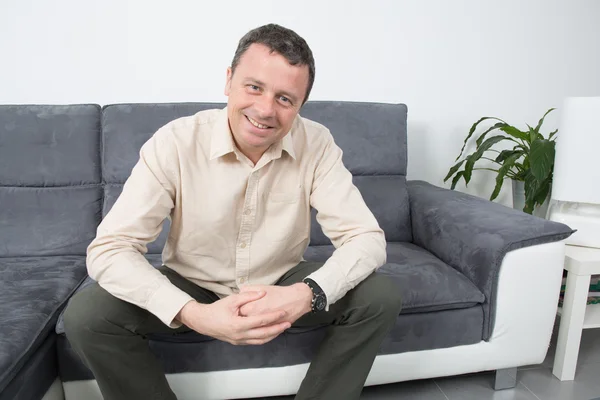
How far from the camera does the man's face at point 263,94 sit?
3.40 ft

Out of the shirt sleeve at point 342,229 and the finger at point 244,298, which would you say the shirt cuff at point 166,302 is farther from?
the shirt sleeve at point 342,229

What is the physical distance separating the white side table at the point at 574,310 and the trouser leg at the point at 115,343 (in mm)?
1255

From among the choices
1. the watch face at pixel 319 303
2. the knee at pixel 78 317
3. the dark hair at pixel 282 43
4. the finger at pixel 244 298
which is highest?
the dark hair at pixel 282 43

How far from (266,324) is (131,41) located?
4.77 feet

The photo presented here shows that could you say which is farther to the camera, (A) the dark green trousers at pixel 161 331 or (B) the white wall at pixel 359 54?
(B) the white wall at pixel 359 54

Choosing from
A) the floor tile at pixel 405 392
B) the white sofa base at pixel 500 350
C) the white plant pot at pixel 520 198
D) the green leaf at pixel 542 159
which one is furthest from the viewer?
the white plant pot at pixel 520 198

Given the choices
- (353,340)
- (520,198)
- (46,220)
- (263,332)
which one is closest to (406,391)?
(353,340)

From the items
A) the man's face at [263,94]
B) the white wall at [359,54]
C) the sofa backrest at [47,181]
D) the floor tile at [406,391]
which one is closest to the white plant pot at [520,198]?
the white wall at [359,54]

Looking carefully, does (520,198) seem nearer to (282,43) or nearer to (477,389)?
(477,389)

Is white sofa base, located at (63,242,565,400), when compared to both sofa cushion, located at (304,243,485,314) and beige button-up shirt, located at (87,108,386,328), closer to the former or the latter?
sofa cushion, located at (304,243,485,314)

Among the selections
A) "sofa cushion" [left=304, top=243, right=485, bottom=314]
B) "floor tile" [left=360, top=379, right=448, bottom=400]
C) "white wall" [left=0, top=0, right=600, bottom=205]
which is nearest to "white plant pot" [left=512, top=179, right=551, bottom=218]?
"white wall" [left=0, top=0, right=600, bottom=205]

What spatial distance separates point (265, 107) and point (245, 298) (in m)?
0.44

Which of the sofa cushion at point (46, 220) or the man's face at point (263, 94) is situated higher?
the man's face at point (263, 94)

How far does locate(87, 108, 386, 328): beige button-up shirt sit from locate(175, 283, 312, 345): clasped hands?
0.08 m
